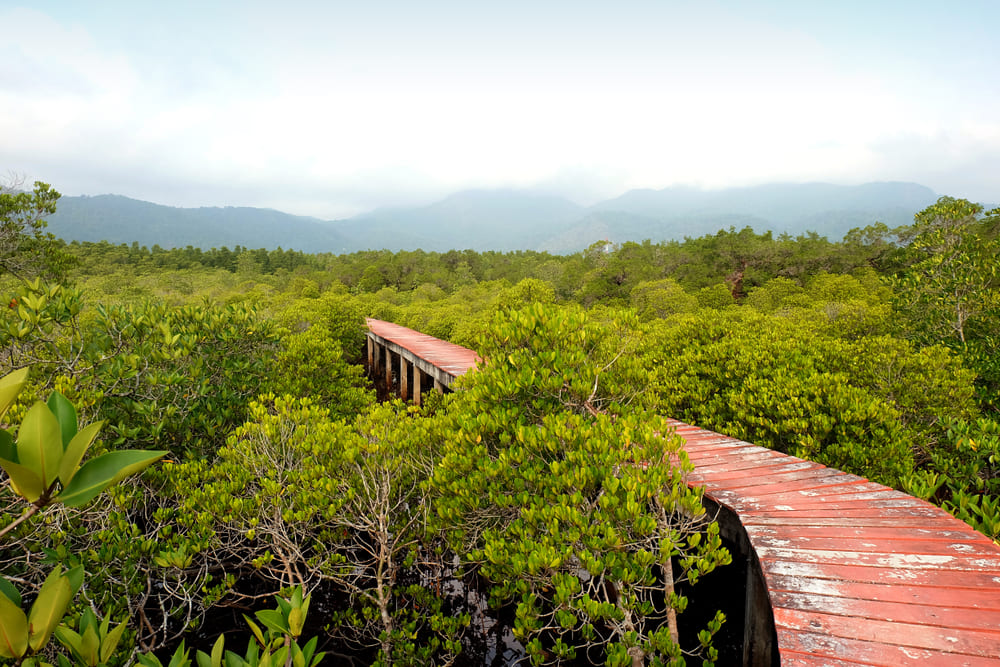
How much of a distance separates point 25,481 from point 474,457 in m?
2.88

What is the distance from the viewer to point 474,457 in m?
3.63

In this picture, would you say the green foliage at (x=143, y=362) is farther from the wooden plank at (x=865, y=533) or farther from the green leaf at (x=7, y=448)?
the wooden plank at (x=865, y=533)

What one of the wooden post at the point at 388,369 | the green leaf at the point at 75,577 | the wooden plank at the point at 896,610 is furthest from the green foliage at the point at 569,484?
the wooden post at the point at 388,369

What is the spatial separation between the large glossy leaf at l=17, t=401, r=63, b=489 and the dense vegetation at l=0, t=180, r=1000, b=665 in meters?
0.35

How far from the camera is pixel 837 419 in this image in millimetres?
5176

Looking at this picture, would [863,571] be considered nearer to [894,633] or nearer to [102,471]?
[894,633]

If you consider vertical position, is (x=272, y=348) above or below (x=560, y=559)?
above

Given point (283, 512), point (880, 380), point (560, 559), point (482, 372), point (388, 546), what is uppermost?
point (482, 372)

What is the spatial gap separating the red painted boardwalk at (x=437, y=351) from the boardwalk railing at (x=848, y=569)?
15.6 ft

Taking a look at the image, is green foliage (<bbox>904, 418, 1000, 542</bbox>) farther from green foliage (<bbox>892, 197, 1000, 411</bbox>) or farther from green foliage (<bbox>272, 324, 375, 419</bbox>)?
green foliage (<bbox>272, 324, 375, 419</bbox>)

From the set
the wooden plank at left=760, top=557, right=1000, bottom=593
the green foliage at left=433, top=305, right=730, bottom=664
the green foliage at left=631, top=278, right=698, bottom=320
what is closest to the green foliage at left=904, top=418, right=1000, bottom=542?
the wooden plank at left=760, top=557, right=1000, bottom=593

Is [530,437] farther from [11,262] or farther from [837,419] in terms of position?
[11,262]

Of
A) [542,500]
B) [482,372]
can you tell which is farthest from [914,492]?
[482,372]

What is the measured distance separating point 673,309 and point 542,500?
794 inches
